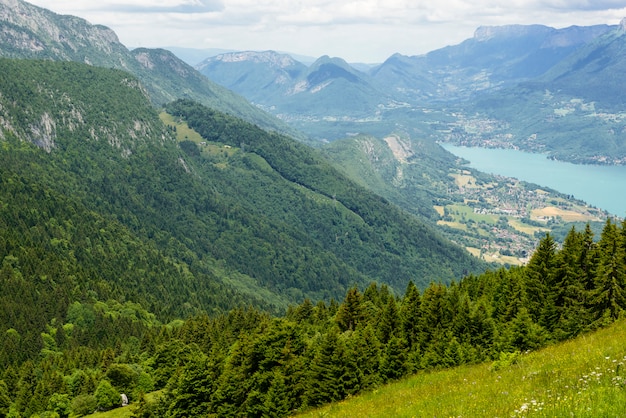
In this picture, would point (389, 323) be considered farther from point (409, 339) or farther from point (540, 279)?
point (540, 279)

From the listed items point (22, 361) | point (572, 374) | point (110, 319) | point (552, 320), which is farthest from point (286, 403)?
point (110, 319)

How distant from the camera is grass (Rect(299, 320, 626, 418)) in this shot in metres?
17.2

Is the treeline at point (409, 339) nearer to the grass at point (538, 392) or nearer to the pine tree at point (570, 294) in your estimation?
the pine tree at point (570, 294)

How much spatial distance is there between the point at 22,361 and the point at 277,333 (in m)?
101

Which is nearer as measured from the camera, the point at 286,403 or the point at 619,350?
the point at 619,350

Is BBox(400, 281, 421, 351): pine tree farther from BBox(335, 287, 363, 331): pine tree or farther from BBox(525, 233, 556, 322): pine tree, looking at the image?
BBox(525, 233, 556, 322): pine tree

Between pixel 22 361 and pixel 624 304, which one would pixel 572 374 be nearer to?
pixel 624 304

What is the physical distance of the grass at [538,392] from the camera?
1721cm

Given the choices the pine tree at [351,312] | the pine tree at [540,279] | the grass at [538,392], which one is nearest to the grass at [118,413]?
the pine tree at [351,312]

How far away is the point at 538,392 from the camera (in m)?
21.1

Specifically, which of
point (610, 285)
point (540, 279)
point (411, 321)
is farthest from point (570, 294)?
point (411, 321)

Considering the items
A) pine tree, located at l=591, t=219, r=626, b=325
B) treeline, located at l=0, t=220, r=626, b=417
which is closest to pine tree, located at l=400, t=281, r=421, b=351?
treeline, located at l=0, t=220, r=626, b=417

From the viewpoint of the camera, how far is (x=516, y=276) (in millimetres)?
68875

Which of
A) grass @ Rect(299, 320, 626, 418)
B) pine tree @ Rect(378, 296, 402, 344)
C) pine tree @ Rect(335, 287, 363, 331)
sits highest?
grass @ Rect(299, 320, 626, 418)
